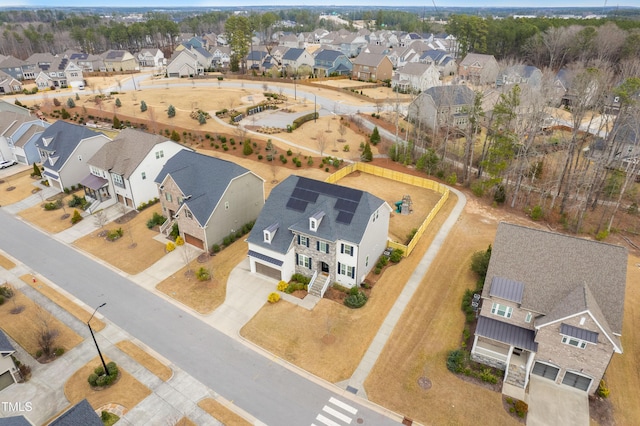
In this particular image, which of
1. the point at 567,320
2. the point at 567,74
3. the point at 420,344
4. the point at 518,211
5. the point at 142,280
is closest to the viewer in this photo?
the point at 567,320

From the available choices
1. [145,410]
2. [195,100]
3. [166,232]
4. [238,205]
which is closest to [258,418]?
[145,410]

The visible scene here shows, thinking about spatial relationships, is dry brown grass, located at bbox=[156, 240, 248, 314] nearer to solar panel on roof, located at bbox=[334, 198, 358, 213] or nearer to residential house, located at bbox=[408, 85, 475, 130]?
solar panel on roof, located at bbox=[334, 198, 358, 213]

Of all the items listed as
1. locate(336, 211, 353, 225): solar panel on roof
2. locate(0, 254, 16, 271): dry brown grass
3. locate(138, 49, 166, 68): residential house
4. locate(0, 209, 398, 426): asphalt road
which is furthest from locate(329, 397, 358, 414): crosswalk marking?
locate(138, 49, 166, 68): residential house

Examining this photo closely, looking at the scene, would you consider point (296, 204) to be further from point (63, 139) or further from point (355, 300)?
point (63, 139)

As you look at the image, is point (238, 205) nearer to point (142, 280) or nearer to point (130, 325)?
point (142, 280)

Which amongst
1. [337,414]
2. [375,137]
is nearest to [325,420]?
[337,414]

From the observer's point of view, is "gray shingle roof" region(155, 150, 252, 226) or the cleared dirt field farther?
the cleared dirt field

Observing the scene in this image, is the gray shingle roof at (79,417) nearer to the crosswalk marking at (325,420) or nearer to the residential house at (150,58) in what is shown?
the crosswalk marking at (325,420)
